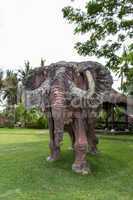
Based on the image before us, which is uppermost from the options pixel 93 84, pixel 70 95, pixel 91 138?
pixel 93 84

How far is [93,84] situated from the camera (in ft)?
19.2

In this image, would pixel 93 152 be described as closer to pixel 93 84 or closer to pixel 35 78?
pixel 93 84

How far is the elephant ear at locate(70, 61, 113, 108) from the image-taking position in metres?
5.64

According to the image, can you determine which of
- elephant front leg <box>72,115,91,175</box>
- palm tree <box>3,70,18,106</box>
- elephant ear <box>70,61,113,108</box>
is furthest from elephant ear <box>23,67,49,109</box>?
palm tree <box>3,70,18,106</box>

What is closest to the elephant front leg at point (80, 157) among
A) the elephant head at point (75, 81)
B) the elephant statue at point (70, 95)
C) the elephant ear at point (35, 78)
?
the elephant statue at point (70, 95)

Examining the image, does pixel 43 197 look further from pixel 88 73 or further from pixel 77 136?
pixel 88 73

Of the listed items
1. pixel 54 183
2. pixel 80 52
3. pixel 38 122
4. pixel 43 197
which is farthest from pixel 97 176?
pixel 38 122

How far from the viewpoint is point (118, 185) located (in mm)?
5031

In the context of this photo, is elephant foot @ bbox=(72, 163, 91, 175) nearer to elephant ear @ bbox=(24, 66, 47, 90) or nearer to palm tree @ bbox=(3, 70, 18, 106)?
elephant ear @ bbox=(24, 66, 47, 90)

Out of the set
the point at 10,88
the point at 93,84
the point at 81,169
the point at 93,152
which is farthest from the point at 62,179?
the point at 10,88

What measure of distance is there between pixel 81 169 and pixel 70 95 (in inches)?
47.2

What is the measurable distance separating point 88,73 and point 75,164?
1586mm

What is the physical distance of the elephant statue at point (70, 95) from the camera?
5548 mm

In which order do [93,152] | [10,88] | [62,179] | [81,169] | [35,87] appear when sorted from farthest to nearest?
[10,88] → [93,152] → [35,87] → [81,169] → [62,179]
